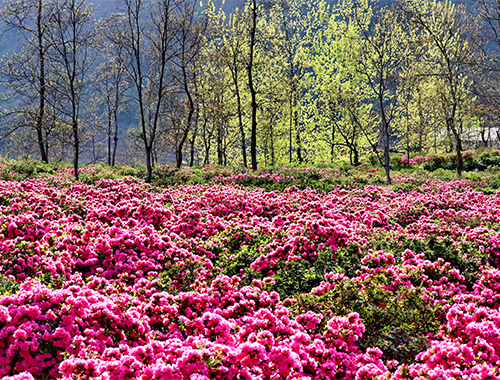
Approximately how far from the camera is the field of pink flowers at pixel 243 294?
11.1ft

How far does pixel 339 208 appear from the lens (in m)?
10.7

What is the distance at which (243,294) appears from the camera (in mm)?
5344

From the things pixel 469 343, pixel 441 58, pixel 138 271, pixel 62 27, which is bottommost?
pixel 469 343

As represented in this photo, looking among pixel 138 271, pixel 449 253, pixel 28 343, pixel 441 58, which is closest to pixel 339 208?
pixel 449 253

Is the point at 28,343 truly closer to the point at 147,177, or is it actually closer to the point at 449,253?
the point at 449,253

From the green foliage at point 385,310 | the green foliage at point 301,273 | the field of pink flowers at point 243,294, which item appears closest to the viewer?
the field of pink flowers at point 243,294

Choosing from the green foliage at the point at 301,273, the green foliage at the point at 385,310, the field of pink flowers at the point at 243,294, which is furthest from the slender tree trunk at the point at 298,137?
the green foliage at the point at 385,310

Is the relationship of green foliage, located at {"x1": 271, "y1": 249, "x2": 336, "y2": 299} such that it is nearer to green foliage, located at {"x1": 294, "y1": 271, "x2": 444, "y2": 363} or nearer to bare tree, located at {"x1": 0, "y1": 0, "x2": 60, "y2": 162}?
green foliage, located at {"x1": 294, "y1": 271, "x2": 444, "y2": 363}

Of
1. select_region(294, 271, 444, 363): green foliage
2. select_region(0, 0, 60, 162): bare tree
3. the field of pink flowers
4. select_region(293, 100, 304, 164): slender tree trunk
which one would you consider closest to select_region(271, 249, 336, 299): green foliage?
the field of pink flowers

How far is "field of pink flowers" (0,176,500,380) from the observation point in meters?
3.37

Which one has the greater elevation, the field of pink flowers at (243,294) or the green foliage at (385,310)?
the field of pink flowers at (243,294)

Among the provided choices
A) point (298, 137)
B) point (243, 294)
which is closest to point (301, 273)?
point (243, 294)

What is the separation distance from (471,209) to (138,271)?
10.5m

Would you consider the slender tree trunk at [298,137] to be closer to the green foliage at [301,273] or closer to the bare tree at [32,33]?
the bare tree at [32,33]
